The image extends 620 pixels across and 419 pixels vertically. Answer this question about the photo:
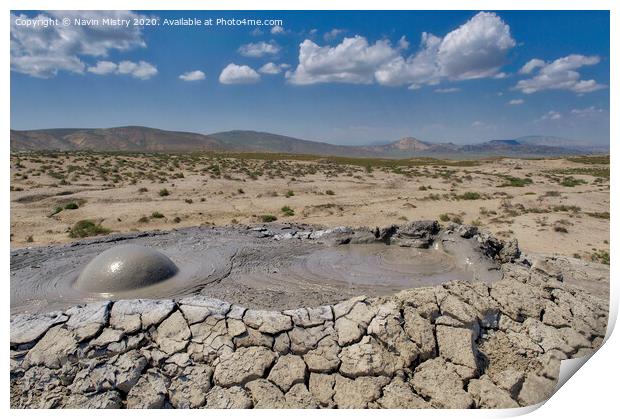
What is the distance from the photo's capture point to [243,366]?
14.0 feet

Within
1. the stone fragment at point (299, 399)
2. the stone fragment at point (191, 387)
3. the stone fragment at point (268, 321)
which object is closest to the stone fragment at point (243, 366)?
the stone fragment at point (191, 387)

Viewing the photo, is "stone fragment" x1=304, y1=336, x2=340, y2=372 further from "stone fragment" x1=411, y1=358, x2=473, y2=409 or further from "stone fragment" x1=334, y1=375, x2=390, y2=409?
"stone fragment" x1=411, y1=358, x2=473, y2=409

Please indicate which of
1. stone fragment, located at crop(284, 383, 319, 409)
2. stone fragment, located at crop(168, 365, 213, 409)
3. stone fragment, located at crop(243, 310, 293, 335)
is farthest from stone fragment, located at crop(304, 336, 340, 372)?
stone fragment, located at crop(168, 365, 213, 409)

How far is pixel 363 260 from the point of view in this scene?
7902mm

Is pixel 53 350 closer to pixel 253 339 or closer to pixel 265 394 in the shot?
pixel 253 339

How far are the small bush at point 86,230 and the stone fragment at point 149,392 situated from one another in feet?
28.6

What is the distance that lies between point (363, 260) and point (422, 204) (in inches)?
438

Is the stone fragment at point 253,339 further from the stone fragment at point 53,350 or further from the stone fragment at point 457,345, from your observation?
the stone fragment at point 457,345

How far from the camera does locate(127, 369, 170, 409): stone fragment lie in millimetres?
4047

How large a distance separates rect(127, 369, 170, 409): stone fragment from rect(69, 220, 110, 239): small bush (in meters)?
8.71

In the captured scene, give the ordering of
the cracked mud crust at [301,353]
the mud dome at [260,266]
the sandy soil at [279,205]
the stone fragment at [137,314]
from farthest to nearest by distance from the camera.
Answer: the sandy soil at [279,205] < the mud dome at [260,266] < the stone fragment at [137,314] < the cracked mud crust at [301,353]

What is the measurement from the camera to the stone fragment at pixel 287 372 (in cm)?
420

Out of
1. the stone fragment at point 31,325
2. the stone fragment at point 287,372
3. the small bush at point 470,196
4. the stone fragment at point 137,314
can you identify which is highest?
the stone fragment at point 137,314

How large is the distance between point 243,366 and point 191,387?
1.87ft
